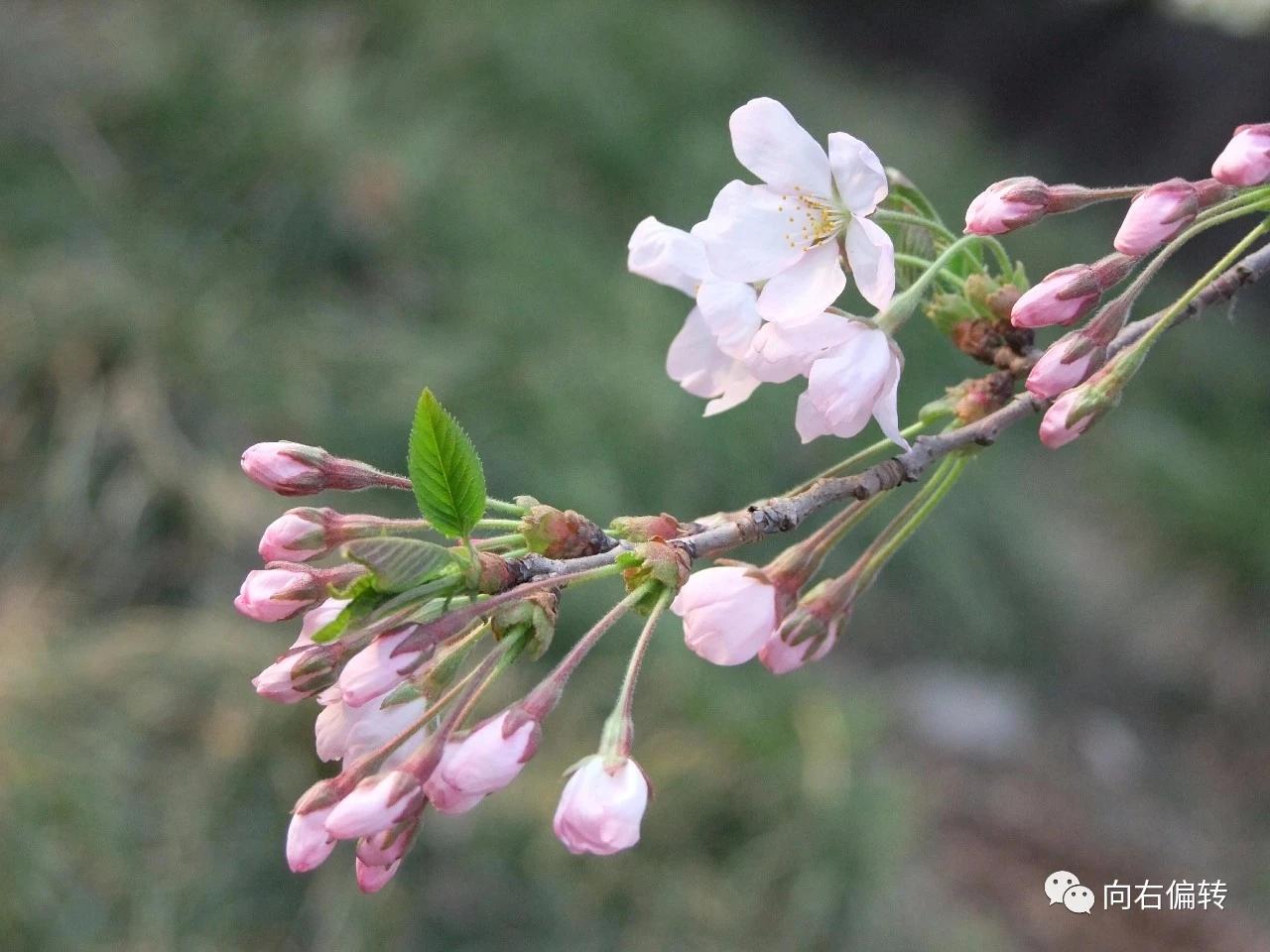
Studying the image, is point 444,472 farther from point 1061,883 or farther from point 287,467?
point 1061,883

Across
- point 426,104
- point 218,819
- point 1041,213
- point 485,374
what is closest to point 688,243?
point 1041,213

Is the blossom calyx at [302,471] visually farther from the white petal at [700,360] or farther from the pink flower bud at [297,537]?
the white petal at [700,360]

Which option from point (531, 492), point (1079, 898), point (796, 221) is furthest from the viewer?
point (531, 492)

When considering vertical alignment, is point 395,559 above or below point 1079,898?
above

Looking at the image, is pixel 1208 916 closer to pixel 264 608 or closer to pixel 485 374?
pixel 485 374

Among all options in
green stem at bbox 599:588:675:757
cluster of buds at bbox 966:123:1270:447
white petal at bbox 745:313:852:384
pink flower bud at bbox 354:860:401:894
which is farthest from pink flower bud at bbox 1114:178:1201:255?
pink flower bud at bbox 354:860:401:894

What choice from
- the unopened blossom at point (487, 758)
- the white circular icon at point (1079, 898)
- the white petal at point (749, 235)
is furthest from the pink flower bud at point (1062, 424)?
the white circular icon at point (1079, 898)

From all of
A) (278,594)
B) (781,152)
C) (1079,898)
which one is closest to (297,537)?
(278,594)
